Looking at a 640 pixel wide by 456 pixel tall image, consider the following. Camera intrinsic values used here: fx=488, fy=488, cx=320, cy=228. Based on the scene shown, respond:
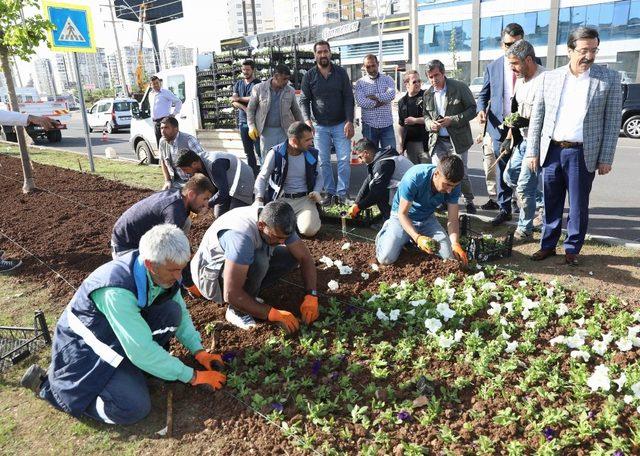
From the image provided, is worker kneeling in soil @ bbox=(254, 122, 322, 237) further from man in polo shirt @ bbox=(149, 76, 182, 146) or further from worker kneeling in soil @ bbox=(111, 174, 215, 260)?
man in polo shirt @ bbox=(149, 76, 182, 146)

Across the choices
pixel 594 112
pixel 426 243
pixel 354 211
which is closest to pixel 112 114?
pixel 354 211

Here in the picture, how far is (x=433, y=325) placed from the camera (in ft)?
11.4

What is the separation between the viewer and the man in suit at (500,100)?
5.36 meters

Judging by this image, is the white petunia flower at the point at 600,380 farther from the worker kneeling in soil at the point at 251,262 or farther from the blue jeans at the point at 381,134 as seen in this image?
the blue jeans at the point at 381,134

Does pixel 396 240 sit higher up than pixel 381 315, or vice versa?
pixel 396 240

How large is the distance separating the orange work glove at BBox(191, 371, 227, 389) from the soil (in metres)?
0.07

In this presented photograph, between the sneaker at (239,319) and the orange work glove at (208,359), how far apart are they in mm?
526

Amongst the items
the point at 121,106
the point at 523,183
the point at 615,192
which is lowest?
A: the point at 615,192

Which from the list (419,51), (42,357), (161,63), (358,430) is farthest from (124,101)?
(419,51)

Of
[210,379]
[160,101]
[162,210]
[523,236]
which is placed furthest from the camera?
[160,101]

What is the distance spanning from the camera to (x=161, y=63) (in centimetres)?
3325

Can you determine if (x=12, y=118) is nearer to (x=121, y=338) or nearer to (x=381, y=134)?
(x=121, y=338)

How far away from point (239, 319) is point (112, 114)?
20.7 metres

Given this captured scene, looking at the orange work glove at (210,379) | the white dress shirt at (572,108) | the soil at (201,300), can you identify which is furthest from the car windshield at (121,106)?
the orange work glove at (210,379)
